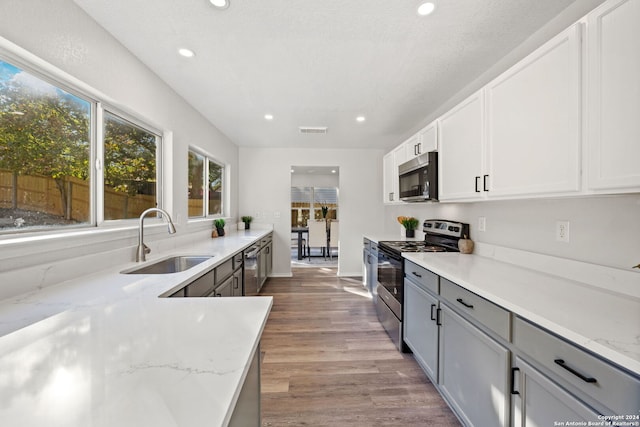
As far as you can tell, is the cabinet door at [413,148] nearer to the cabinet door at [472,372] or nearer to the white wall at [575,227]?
the white wall at [575,227]

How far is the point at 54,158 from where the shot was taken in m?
1.51

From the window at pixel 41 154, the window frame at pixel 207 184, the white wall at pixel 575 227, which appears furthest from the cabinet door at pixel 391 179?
the window at pixel 41 154

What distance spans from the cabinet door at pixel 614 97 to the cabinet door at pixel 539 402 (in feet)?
2.54

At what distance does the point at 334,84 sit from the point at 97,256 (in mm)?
2258

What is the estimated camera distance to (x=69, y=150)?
160 centimetres

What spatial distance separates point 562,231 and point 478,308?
735 mm

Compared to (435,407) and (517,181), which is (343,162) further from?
(435,407)

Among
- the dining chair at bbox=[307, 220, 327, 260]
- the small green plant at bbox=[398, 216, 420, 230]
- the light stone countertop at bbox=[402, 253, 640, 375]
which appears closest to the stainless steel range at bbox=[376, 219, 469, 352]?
the small green plant at bbox=[398, 216, 420, 230]

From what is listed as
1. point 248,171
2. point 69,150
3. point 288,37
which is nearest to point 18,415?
point 69,150

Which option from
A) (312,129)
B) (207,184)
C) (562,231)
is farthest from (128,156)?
(562,231)

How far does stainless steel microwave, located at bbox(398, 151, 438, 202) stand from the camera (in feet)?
7.89

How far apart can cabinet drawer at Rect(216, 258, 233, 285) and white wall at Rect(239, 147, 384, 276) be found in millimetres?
2548

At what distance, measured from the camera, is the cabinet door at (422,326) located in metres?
1.78

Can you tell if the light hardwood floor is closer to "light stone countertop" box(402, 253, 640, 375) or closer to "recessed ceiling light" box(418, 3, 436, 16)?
"light stone countertop" box(402, 253, 640, 375)
